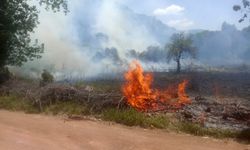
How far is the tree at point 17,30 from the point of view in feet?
75.8

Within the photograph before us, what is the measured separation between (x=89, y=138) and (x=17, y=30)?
13.3m

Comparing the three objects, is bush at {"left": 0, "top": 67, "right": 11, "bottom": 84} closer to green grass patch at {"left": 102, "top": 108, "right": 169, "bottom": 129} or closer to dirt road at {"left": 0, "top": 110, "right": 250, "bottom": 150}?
dirt road at {"left": 0, "top": 110, "right": 250, "bottom": 150}

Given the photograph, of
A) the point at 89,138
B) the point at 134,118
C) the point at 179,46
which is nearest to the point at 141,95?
the point at 134,118

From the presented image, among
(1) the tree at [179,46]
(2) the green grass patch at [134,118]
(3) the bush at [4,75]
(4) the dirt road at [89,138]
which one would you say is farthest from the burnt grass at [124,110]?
(1) the tree at [179,46]

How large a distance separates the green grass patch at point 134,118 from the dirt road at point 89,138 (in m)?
0.38

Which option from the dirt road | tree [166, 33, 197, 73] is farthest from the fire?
tree [166, 33, 197, 73]

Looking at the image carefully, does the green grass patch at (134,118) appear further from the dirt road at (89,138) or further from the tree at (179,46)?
the tree at (179,46)

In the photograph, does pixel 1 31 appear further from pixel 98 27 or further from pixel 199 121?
pixel 98 27

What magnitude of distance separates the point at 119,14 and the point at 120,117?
68.7 m

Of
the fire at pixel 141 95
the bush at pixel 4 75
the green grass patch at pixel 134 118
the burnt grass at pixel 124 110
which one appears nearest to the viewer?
the burnt grass at pixel 124 110

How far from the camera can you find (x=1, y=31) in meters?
22.7

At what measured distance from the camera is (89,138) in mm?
12234

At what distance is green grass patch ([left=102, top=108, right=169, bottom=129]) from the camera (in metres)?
14.3

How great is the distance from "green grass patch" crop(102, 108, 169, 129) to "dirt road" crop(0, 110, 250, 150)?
38cm
